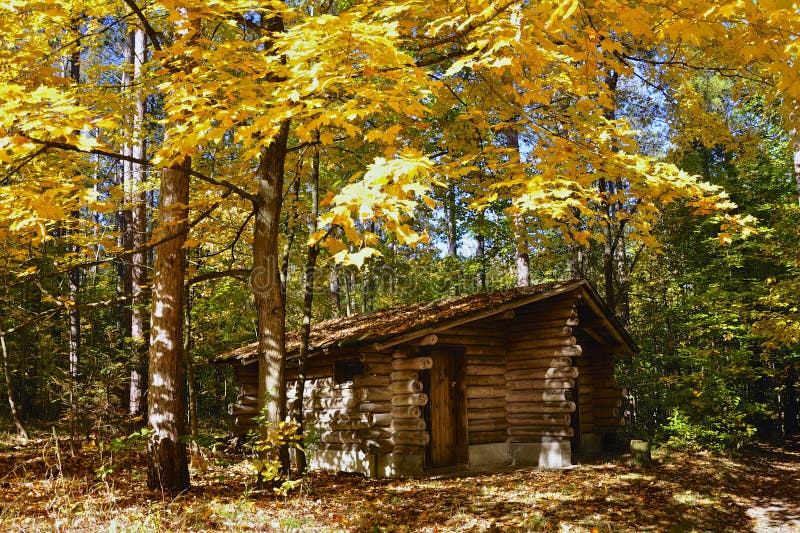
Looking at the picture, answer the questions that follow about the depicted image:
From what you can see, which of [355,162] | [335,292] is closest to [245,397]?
[355,162]

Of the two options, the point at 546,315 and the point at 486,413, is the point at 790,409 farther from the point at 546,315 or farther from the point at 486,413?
the point at 486,413

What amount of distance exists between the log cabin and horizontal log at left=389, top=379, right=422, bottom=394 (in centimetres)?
2

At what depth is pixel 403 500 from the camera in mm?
9312

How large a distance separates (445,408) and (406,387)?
1.96 meters

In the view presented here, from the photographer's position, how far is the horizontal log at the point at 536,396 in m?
13.4

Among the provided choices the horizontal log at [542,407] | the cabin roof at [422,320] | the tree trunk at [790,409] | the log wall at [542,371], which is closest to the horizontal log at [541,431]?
the log wall at [542,371]

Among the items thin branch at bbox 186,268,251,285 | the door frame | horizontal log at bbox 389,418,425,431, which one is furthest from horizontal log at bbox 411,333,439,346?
thin branch at bbox 186,268,251,285

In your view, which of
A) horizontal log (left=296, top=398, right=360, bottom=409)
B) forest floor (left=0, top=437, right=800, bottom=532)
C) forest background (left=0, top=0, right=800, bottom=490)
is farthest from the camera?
horizontal log (left=296, top=398, right=360, bottom=409)

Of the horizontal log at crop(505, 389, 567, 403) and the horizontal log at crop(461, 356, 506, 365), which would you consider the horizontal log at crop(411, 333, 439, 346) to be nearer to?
the horizontal log at crop(461, 356, 506, 365)

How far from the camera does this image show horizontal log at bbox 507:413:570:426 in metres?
13.3

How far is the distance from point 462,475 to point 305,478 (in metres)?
3.86

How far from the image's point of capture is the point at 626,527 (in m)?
8.07

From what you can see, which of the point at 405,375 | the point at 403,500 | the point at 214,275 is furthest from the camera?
the point at 405,375

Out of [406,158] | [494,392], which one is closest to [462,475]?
[494,392]
